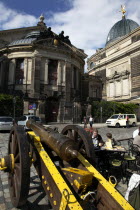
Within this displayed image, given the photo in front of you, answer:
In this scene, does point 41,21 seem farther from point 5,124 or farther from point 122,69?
point 5,124

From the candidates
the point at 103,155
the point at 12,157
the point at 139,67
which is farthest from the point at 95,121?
the point at 12,157

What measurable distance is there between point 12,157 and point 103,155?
8.66 ft

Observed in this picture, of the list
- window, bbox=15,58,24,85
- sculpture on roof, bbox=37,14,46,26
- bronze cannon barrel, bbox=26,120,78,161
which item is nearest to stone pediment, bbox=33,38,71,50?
window, bbox=15,58,24,85

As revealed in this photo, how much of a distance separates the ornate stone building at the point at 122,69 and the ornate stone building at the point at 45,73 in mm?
14667

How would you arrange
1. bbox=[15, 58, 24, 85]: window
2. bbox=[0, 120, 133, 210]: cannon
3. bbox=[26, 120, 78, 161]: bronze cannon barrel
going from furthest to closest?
bbox=[15, 58, 24, 85]: window, bbox=[26, 120, 78, 161]: bronze cannon barrel, bbox=[0, 120, 133, 210]: cannon

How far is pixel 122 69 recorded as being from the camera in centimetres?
3803

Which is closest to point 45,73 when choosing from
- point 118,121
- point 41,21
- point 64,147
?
point 118,121

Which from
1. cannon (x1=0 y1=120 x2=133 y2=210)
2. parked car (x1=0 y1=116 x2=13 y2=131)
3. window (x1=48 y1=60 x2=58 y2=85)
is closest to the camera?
cannon (x1=0 y1=120 x2=133 y2=210)

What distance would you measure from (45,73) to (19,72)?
4.21 m

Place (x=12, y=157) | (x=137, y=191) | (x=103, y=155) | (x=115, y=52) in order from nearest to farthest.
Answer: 1. (x=137, y=191)
2. (x=12, y=157)
3. (x=103, y=155)
4. (x=115, y=52)

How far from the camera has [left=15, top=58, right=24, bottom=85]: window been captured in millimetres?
25703

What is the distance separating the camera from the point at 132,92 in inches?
1366

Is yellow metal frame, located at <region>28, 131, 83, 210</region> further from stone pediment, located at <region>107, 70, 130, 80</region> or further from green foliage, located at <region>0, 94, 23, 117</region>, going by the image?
stone pediment, located at <region>107, 70, 130, 80</region>

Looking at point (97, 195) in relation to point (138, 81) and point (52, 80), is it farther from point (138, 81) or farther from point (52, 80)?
point (138, 81)
